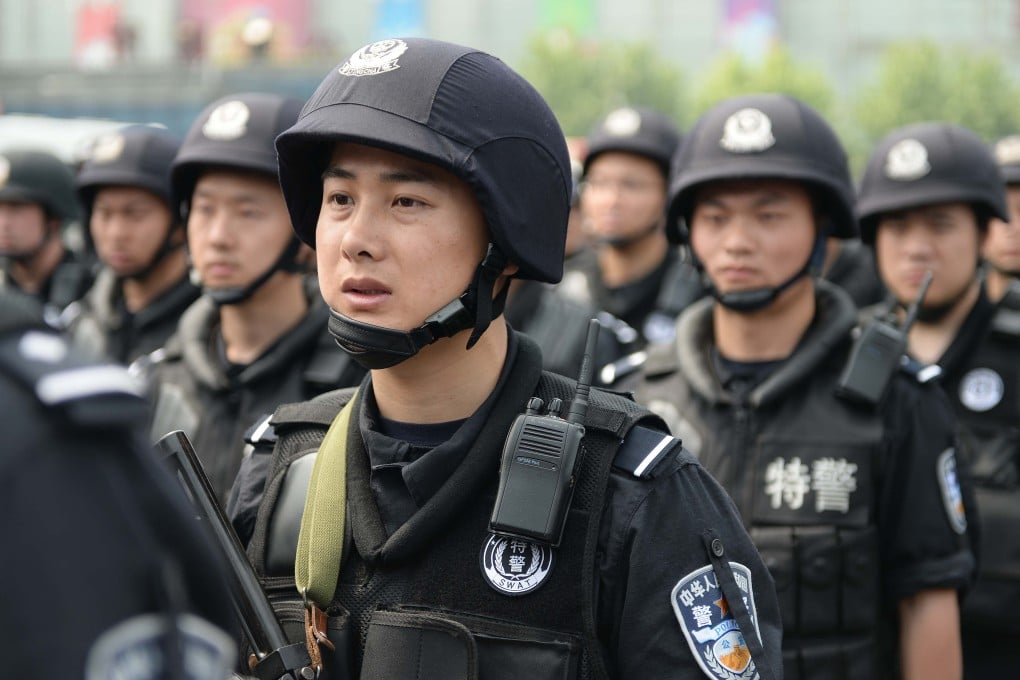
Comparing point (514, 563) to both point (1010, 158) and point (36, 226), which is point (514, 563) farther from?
point (36, 226)

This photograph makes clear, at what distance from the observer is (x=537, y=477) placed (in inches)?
105

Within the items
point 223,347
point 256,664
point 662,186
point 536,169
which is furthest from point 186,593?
point 662,186

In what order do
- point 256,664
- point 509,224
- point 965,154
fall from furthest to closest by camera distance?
1. point 965,154
2. point 509,224
3. point 256,664

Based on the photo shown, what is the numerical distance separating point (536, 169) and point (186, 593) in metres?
1.72

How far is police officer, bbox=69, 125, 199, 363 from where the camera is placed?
23.1 feet

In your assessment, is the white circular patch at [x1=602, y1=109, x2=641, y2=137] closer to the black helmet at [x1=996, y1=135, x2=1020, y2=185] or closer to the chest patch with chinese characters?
the black helmet at [x1=996, y1=135, x2=1020, y2=185]

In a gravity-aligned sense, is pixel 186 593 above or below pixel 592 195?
below

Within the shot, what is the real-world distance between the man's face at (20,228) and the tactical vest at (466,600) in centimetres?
761

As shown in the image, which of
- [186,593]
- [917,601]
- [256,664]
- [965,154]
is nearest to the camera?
[186,593]

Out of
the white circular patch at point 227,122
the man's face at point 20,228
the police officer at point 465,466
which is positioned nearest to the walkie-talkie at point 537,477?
the police officer at point 465,466

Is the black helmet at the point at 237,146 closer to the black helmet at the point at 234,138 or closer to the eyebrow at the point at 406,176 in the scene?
the black helmet at the point at 234,138

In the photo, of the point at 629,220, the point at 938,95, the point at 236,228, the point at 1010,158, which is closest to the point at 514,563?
the point at 236,228

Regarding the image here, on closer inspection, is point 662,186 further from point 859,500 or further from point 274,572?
point 274,572

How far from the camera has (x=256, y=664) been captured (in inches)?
105
